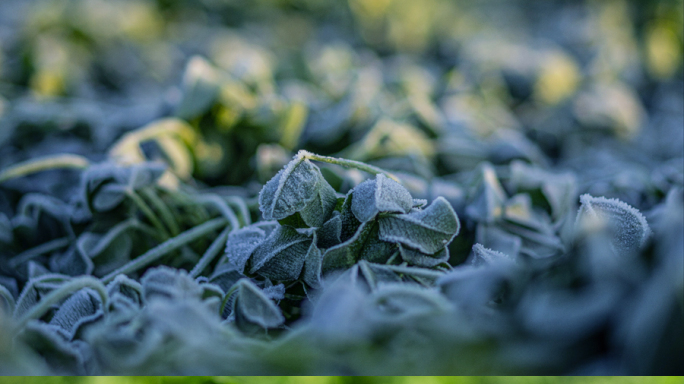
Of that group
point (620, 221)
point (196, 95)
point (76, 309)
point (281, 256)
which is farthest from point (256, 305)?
point (196, 95)

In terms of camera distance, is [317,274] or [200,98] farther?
[200,98]

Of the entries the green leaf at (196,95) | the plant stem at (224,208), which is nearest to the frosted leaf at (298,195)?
the plant stem at (224,208)

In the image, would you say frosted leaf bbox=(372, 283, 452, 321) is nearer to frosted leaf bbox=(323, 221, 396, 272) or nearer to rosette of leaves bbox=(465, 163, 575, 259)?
frosted leaf bbox=(323, 221, 396, 272)

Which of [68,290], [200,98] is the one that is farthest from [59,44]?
[68,290]

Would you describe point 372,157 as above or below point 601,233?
below

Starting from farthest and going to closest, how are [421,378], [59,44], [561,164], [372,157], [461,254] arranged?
[59,44]
[561,164]
[372,157]
[461,254]
[421,378]

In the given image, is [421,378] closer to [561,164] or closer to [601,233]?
[601,233]

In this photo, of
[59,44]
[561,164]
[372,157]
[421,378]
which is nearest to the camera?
[421,378]
